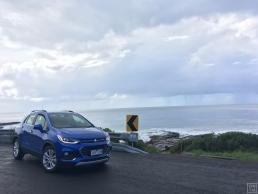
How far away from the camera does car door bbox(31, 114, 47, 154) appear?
11297mm

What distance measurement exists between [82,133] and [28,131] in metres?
2.90

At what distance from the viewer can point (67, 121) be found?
453 inches

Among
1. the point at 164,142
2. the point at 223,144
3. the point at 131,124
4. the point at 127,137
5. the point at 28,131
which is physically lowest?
the point at 164,142

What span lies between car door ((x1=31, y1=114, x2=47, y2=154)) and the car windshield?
319 mm

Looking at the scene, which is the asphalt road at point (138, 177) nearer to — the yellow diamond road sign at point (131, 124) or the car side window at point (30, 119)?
the car side window at point (30, 119)

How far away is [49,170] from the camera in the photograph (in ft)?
35.3

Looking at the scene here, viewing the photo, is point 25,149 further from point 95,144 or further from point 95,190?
point 95,190

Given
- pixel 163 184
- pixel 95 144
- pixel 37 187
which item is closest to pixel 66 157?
pixel 95 144

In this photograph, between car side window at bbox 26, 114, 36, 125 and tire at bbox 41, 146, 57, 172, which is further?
car side window at bbox 26, 114, 36, 125

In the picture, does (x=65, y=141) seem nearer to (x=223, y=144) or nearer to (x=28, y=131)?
(x=28, y=131)

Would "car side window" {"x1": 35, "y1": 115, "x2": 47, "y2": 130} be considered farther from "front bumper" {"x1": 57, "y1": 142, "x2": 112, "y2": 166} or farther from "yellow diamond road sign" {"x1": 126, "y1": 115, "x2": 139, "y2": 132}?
"yellow diamond road sign" {"x1": 126, "y1": 115, "x2": 139, "y2": 132}

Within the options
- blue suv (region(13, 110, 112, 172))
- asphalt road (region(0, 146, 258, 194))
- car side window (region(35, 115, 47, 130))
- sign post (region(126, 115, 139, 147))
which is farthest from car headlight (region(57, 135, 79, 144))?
sign post (region(126, 115, 139, 147))

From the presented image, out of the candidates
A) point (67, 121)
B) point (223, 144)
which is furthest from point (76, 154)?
point (223, 144)

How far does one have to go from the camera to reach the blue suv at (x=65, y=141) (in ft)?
33.5
